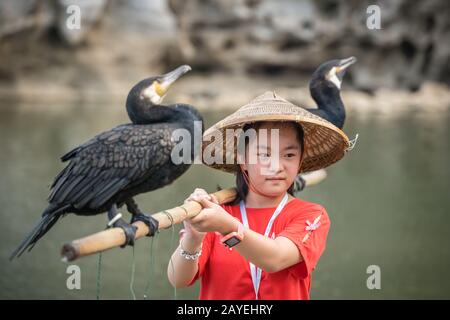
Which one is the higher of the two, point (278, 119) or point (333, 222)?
point (333, 222)

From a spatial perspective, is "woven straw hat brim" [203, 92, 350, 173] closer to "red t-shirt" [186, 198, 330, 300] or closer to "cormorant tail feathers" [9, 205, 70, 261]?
"red t-shirt" [186, 198, 330, 300]

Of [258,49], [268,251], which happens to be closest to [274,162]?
[268,251]

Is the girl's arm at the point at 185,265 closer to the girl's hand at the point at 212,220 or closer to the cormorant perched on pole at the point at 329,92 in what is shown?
the girl's hand at the point at 212,220

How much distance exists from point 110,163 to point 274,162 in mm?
280

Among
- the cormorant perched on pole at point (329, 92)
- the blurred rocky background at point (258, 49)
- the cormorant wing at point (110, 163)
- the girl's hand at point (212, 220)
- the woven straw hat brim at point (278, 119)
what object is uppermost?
the blurred rocky background at point (258, 49)

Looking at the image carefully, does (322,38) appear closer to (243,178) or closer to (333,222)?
(333,222)

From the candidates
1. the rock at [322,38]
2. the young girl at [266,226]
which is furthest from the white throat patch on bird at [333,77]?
the rock at [322,38]

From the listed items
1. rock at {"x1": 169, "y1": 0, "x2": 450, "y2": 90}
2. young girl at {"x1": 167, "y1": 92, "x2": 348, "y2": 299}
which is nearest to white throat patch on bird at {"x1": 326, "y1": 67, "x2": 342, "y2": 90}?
young girl at {"x1": 167, "y1": 92, "x2": 348, "y2": 299}

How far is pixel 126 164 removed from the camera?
1.20m

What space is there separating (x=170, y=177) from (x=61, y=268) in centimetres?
197

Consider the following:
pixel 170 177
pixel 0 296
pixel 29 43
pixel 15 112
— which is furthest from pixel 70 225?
pixel 29 43

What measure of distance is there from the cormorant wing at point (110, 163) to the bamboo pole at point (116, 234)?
94 millimetres

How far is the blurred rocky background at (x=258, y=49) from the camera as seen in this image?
8984 millimetres

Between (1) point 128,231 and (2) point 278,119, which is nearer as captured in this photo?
(1) point 128,231
